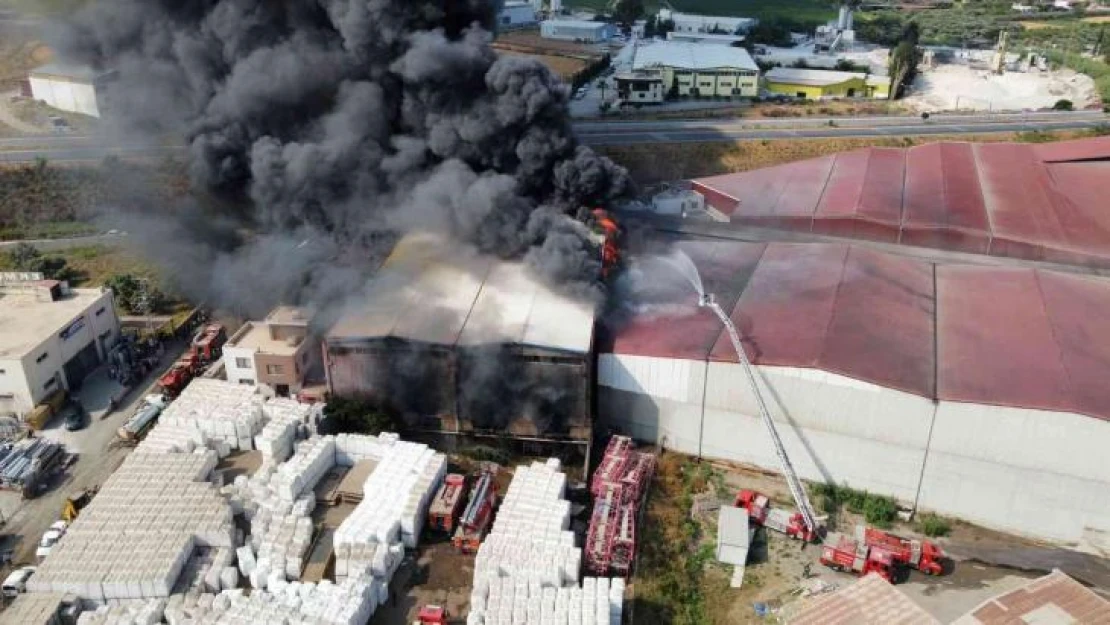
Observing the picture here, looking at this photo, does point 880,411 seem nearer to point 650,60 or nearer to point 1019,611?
point 1019,611

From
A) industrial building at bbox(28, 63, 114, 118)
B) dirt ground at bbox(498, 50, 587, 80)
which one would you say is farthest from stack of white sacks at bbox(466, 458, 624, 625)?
dirt ground at bbox(498, 50, 587, 80)

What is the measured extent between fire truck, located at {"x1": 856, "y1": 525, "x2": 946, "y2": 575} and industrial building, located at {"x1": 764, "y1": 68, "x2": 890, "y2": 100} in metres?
59.6

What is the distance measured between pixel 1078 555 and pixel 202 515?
27.9 meters

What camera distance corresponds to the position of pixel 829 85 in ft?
259

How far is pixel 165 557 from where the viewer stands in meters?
24.6

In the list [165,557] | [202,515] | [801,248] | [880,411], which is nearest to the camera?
[165,557]

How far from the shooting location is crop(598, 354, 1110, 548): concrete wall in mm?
26750

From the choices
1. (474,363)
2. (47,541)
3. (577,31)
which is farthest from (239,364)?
(577,31)

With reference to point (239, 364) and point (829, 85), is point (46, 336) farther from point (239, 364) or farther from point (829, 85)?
point (829, 85)

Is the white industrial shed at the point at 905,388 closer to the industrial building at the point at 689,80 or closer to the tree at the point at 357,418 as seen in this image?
the tree at the point at 357,418

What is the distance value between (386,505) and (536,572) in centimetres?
578

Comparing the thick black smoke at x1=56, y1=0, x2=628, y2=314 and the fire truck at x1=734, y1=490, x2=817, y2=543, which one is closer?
the fire truck at x1=734, y1=490, x2=817, y2=543

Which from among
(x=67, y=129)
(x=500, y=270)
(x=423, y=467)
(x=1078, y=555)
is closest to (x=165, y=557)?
(x=423, y=467)

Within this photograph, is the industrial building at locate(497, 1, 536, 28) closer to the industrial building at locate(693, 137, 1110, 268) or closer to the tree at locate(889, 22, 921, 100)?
the tree at locate(889, 22, 921, 100)
